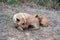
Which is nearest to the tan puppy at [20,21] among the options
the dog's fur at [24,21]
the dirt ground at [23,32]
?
the dog's fur at [24,21]

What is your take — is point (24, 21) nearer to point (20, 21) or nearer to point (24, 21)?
point (24, 21)

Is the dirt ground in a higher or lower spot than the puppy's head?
lower

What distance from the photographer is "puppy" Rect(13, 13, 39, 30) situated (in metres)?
4.82

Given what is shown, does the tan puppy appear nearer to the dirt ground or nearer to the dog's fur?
the dog's fur

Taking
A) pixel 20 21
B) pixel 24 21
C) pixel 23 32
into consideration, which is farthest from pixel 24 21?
pixel 23 32

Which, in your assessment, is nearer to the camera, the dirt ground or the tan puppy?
the dirt ground

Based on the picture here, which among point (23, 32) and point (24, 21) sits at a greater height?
point (24, 21)

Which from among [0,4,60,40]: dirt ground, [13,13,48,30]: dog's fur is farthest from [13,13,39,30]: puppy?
[0,4,60,40]: dirt ground

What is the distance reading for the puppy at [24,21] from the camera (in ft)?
15.8

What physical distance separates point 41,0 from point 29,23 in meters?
4.58

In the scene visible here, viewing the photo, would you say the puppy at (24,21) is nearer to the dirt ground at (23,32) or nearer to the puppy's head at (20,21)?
the puppy's head at (20,21)

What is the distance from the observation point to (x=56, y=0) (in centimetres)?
1026

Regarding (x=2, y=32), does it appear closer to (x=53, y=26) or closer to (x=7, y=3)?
(x=53, y=26)

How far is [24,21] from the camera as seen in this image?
4.86 metres
